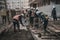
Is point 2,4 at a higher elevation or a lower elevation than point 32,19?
higher

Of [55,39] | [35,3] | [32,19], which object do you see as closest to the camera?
[55,39]

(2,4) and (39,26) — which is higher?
(2,4)

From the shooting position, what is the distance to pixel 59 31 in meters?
11.6

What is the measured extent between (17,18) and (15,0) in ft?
167

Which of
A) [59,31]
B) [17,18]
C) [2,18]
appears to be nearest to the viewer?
[59,31]

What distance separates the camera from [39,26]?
17047 millimetres

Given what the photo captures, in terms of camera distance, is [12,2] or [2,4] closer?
[2,4]

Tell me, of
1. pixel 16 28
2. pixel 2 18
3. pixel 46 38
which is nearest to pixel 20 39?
pixel 46 38

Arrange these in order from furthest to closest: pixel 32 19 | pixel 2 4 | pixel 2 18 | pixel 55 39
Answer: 1. pixel 2 4
2. pixel 2 18
3. pixel 32 19
4. pixel 55 39

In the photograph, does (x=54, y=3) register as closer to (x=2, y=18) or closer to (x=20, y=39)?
(x=2, y=18)

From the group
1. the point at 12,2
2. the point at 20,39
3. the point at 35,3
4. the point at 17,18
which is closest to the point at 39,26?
the point at 17,18

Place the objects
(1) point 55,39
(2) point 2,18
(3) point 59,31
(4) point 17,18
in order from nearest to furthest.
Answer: (1) point 55,39
(3) point 59,31
(4) point 17,18
(2) point 2,18

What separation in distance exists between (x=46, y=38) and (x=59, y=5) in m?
12.4

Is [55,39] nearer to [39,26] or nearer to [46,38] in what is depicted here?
[46,38]
